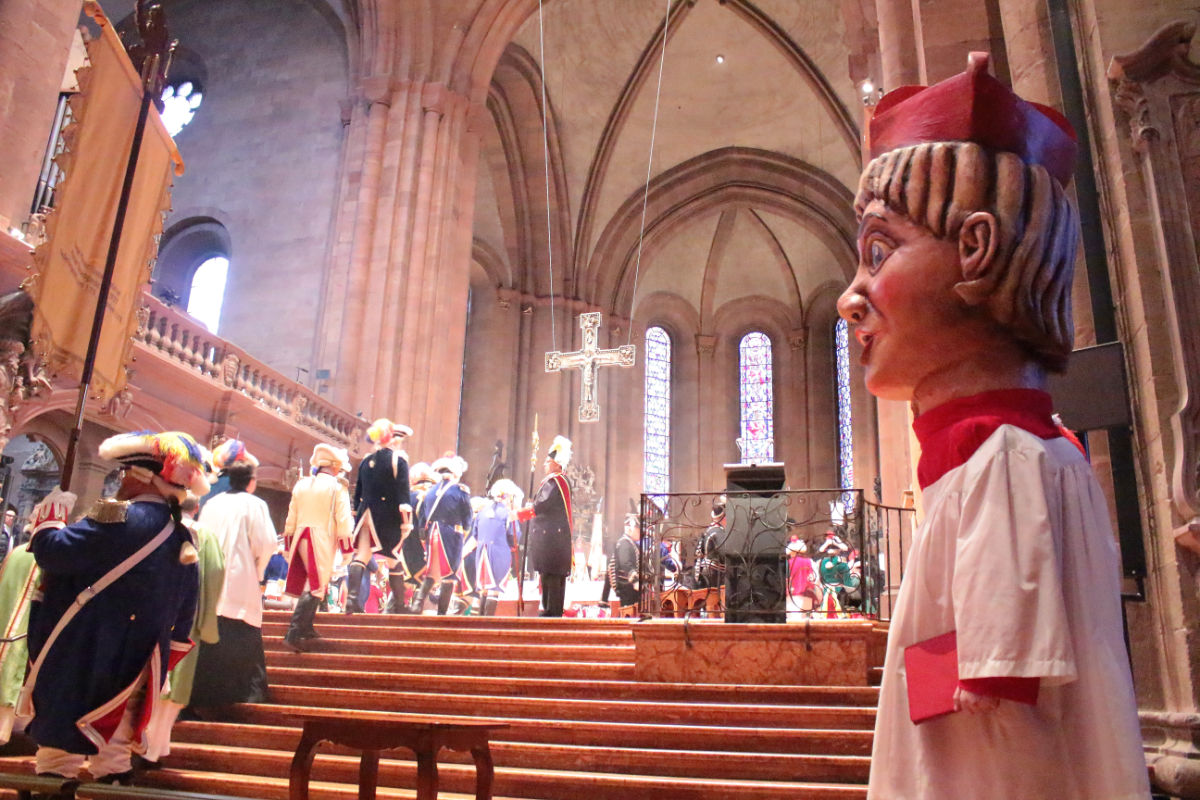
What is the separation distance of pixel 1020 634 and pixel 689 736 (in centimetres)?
366

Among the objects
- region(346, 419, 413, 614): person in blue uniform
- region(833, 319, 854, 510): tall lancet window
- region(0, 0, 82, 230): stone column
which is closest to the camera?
region(346, 419, 413, 614): person in blue uniform

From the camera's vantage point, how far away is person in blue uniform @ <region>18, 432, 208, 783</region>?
4016 mm

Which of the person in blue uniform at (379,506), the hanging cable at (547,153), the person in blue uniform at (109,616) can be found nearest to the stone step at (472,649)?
the person in blue uniform at (379,506)

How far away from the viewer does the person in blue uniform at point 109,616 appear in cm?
402

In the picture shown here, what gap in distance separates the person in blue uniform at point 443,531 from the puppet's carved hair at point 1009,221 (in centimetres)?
785

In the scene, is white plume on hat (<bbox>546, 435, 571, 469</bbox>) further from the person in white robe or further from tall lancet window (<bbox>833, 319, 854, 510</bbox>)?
tall lancet window (<bbox>833, 319, 854, 510</bbox>)

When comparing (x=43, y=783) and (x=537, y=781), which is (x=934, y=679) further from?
(x=537, y=781)

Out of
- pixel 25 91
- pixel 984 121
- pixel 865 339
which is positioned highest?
pixel 25 91

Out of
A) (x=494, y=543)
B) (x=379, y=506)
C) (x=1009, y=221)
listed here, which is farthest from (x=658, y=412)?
(x=1009, y=221)

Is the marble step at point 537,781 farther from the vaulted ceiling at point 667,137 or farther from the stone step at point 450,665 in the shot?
the vaulted ceiling at point 667,137

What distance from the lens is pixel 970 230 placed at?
2121 millimetres

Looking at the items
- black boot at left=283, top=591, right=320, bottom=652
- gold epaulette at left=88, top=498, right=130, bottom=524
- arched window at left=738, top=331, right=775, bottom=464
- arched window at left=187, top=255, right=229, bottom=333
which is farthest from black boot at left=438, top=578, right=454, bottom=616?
arched window at left=738, top=331, right=775, bottom=464

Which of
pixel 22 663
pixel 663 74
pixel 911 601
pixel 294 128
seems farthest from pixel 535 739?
pixel 663 74

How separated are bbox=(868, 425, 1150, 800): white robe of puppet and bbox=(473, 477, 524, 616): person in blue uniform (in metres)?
8.77
